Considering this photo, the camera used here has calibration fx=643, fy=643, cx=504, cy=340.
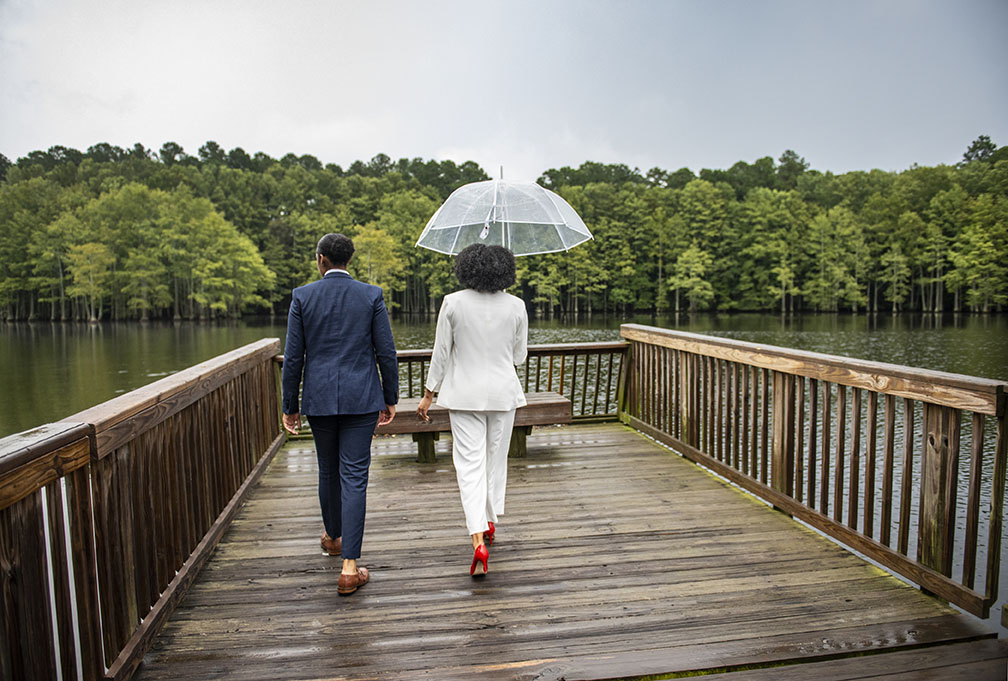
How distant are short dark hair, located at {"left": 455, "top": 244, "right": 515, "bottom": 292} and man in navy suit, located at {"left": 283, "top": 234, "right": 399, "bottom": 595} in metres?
0.42

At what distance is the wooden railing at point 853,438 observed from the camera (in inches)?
96.3

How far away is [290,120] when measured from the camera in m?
86.4

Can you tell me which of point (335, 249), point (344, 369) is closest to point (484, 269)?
point (335, 249)

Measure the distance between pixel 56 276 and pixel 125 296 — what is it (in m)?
6.34

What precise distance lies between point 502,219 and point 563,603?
2253 millimetres

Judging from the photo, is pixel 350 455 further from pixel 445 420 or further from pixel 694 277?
pixel 694 277

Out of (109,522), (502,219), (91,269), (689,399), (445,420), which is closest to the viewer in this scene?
(109,522)

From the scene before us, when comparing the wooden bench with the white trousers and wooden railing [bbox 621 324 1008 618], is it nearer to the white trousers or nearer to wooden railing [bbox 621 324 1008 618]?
wooden railing [bbox 621 324 1008 618]

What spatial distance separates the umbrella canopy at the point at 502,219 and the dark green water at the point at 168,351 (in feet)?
46.5

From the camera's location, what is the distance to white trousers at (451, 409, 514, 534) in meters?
3.09

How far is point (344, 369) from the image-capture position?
284 cm

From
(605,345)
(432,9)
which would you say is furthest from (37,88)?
(605,345)

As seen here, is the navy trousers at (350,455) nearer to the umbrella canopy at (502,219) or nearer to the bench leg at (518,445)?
the umbrella canopy at (502,219)

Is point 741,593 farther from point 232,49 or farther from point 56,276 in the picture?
point 56,276
